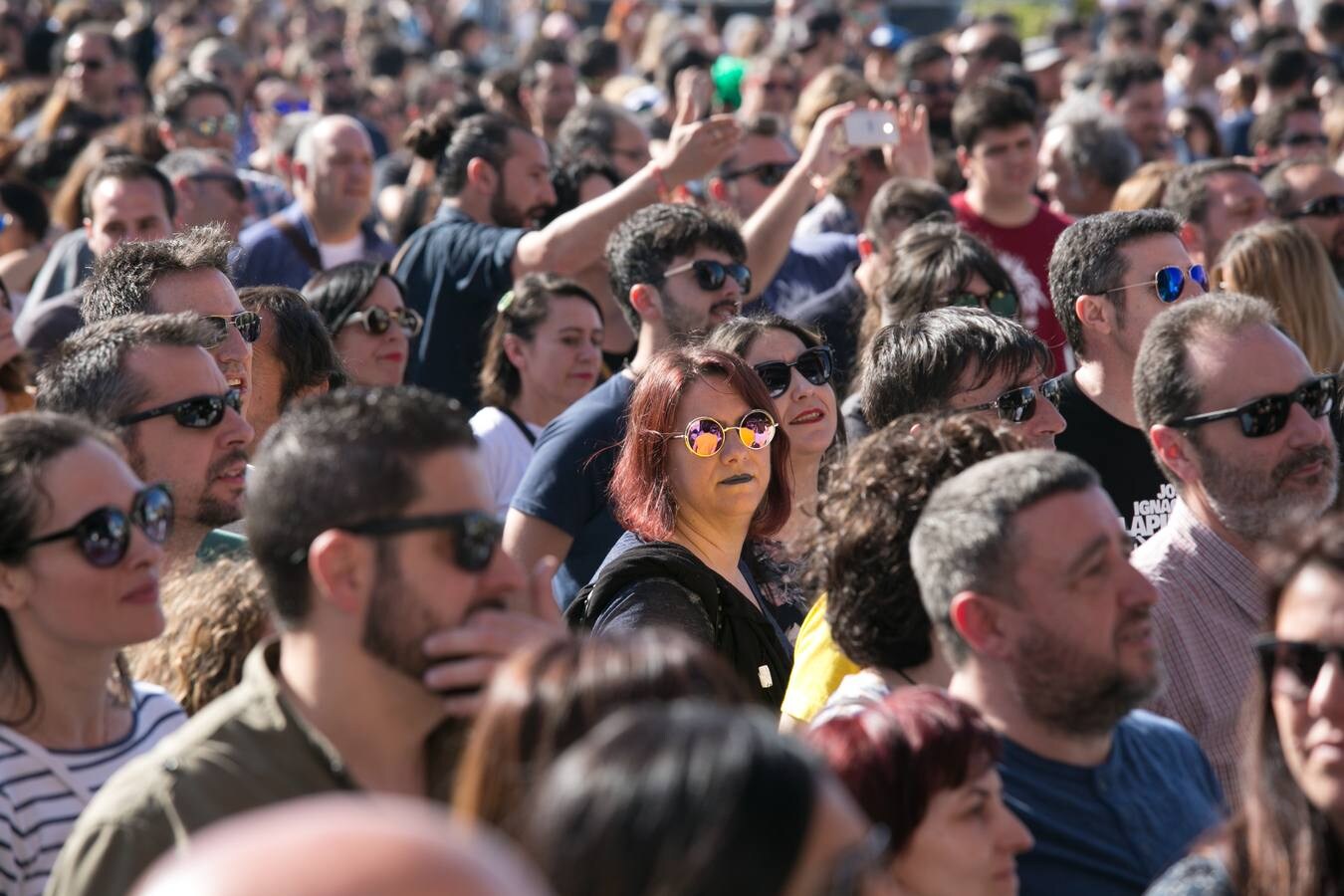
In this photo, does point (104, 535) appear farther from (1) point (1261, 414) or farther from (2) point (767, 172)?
(2) point (767, 172)

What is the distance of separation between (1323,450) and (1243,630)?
1.94 ft

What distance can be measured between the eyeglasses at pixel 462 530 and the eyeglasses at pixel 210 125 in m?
7.71

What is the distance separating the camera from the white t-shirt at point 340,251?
7941mm

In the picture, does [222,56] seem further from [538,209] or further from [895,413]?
[895,413]

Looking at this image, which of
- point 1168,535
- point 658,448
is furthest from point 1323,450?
point 658,448

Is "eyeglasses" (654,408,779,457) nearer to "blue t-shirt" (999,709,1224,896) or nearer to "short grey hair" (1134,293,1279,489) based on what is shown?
"short grey hair" (1134,293,1279,489)

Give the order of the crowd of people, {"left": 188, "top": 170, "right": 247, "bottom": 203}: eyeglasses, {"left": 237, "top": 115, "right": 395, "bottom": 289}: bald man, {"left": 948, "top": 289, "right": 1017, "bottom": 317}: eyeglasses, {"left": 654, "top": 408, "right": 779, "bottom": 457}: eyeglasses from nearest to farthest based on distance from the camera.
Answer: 1. the crowd of people
2. {"left": 654, "top": 408, "right": 779, "bottom": 457}: eyeglasses
3. {"left": 948, "top": 289, "right": 1017, "bottom": 317}: eyeglasses
4. {"left": 237, "top": 115, "right": 395, "bottom": 289}: bald man
5. {"left": 188, "top": 170, "right": 247, "bottom": 203}: eyeglasses

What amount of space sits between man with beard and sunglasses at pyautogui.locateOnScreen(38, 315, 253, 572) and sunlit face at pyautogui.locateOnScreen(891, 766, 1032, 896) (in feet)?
6.70

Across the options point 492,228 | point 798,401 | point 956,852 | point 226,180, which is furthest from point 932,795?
point 226,180

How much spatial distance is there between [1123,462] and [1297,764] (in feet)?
8.23

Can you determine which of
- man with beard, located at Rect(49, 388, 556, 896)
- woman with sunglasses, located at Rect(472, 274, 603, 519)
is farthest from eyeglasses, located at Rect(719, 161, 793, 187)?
man with beard, located at Rect(49, 388, 556, 896)

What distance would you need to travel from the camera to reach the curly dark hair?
11.1 ft

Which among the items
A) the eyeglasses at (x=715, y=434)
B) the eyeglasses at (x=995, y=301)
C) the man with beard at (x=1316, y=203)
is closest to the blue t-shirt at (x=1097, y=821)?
the eyeglasses at (x=715, y=434)

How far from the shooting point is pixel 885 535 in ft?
11.2
